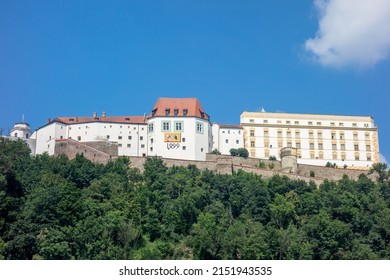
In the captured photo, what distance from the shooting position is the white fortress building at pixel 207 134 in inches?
3031

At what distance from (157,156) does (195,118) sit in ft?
28.8

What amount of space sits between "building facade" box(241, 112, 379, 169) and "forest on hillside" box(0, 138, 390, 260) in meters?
15.5

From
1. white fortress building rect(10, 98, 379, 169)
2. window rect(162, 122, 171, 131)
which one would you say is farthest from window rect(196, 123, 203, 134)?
window rect(162, 122, 171, 131)

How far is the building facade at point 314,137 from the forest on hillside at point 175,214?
610 inches

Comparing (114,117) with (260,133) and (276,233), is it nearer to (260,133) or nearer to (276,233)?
(260,133)

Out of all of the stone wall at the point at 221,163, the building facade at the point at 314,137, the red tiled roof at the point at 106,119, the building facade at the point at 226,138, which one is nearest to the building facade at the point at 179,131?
the building facade at the point at 226,138

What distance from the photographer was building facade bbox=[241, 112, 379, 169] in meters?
83.6

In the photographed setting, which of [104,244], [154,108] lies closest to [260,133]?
[154,108]

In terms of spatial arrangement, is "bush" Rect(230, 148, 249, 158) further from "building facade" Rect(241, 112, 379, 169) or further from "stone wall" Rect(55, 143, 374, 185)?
"building facade" Rect(241, 112, 379, 169)

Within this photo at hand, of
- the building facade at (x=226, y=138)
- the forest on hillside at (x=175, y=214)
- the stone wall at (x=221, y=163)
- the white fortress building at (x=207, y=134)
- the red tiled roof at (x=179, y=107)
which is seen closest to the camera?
the forest on hillside at (x=175, y=214)

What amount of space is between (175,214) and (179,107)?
26.7m

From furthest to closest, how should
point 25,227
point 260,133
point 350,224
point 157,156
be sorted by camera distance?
1. point 260,133
2. point 157,156
3. point 350,224
4. point 25,227

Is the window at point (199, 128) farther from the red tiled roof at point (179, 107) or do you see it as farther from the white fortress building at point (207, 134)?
the red tiled roof at point (179, 107)

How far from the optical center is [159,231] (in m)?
53.5
